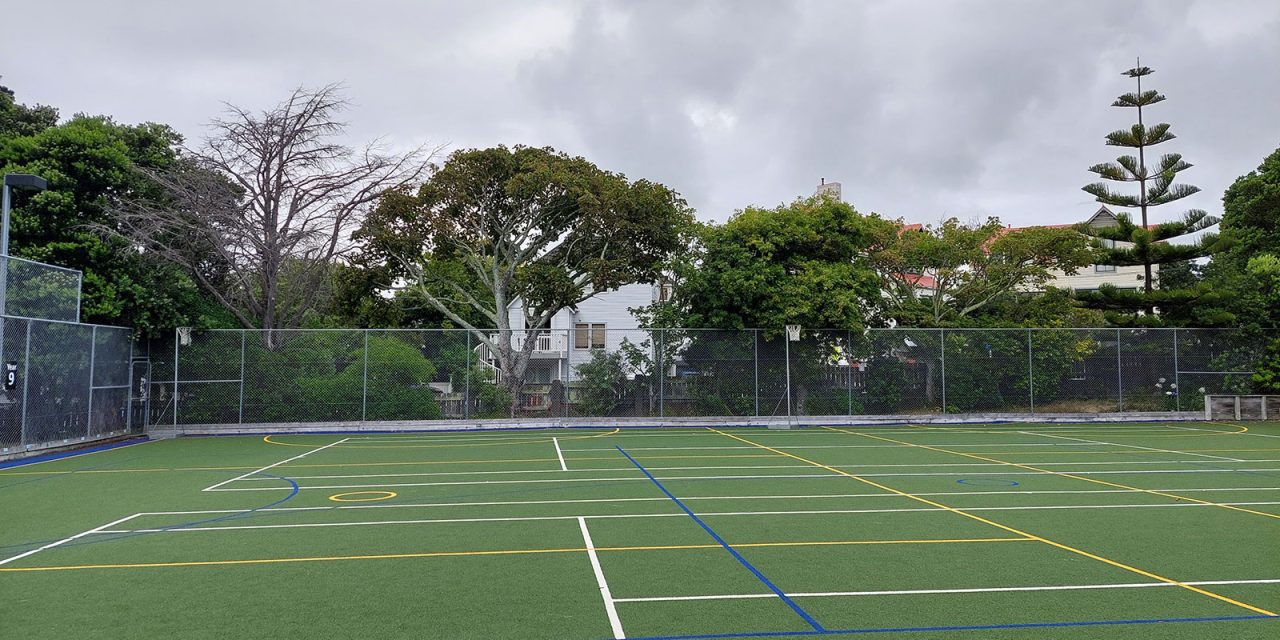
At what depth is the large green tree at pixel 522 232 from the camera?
25.6 metres

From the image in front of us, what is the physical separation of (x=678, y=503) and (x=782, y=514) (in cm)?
145

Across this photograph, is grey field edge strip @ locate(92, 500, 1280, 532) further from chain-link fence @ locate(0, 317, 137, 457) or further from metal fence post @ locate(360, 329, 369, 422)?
metal fence post @ locate(360, 329, 369, 422)

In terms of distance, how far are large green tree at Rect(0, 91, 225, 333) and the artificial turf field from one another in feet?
23.5

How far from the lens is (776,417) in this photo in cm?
2491

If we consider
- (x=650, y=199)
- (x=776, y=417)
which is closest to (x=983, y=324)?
(x=776, y=417)

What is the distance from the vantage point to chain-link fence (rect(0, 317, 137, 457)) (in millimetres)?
15711

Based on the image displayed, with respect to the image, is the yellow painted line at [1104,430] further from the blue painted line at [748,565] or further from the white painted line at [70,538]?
the white painted line at [70,538]

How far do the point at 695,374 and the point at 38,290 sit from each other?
16602mm

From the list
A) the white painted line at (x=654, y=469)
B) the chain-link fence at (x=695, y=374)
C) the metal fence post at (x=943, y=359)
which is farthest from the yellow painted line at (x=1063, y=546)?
the metal fence post at (x=943, y=359)

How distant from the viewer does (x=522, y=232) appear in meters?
27.1

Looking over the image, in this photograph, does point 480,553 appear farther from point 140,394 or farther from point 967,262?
point 967,262

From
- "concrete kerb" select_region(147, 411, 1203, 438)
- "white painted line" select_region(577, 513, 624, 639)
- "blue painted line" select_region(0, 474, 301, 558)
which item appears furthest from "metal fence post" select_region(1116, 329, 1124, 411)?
"blue painted line" select_region(0, 474, 301, 558)

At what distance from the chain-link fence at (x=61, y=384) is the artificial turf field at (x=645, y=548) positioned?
2307mm

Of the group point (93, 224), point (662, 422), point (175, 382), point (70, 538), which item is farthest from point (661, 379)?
point (70, 538)
